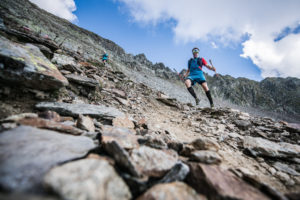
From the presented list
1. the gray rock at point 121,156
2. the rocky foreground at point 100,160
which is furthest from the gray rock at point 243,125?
the gray rock at point 121,156

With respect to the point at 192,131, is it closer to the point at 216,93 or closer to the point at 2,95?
the point at 2,95

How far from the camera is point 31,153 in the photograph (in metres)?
1.21

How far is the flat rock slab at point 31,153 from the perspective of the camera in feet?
3.02

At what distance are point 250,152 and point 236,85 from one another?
5092 inches

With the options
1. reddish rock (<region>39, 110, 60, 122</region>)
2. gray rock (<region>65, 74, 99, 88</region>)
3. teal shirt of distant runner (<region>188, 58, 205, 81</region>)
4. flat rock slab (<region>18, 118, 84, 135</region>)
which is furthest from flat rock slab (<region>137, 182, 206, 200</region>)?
teal shirt of distant runner (<region>188, 58, 205, 81</region>)

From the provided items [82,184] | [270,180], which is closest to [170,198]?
[82,184]

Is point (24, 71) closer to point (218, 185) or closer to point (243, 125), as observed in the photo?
point (218, 185)

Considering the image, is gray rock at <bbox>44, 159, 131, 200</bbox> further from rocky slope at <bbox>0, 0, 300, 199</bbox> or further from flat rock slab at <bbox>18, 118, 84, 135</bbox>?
flat rock slab at <bbox>18, 118, 84, 135</bbox>

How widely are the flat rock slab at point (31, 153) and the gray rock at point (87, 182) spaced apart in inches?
6.3

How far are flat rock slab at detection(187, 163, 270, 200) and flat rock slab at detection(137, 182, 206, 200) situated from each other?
4.1 inches

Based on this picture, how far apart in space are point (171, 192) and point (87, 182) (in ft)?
2.74

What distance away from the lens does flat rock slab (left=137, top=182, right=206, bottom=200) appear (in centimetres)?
116

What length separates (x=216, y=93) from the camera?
9988cm

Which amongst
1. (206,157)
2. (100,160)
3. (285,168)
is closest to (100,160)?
(100,160)
